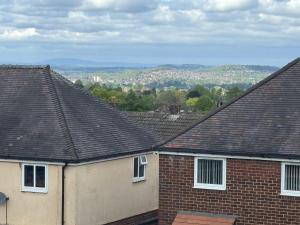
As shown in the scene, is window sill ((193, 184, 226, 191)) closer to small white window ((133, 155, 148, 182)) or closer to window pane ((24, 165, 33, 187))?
window pane ((24, 165, 33, 187))

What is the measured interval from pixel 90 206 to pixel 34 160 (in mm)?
2733

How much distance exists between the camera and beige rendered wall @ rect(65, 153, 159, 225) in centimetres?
2622

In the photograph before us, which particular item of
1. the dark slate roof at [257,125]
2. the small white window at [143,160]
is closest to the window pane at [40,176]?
the dark slate roof at [257,125]

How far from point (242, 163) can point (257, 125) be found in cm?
153

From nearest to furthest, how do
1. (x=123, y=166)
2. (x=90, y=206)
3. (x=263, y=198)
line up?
(x=263, y=198) < (x=90, y=206) < (x=123, y=166)

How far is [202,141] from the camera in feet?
79.6

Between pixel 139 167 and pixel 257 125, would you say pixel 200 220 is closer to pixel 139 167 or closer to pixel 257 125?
pixel 257 125

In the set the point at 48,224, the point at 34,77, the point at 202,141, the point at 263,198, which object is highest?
the point at 34,77

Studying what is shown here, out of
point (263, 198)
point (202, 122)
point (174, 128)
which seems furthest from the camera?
point (174, 128)

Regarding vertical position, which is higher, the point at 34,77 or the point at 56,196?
the point at 34,77

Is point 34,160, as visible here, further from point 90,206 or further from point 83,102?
point 83,102

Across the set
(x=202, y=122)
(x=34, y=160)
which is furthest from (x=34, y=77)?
(x=202, y=122)

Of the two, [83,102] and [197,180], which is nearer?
[197,180]

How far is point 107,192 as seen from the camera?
2828cm
